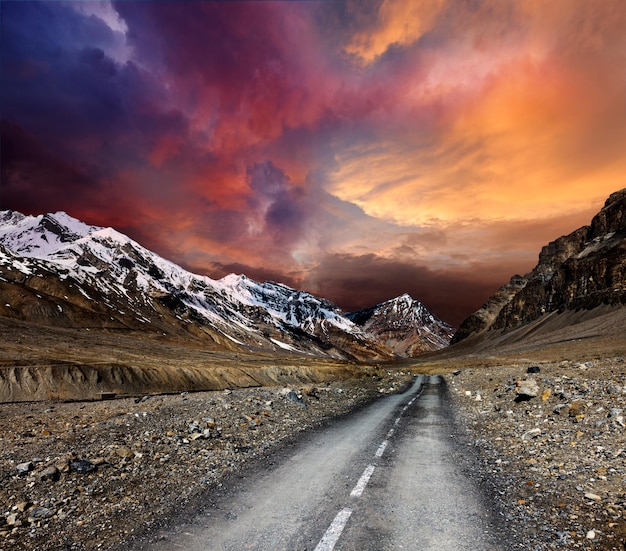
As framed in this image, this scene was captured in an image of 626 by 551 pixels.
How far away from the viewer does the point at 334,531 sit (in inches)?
262

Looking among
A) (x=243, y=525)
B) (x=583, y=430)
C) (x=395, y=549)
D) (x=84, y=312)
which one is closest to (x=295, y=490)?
(x=243, y=525)

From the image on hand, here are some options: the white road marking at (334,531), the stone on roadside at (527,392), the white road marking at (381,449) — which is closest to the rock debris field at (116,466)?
the white road marking at (334,531)

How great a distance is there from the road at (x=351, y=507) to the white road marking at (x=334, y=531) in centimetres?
2

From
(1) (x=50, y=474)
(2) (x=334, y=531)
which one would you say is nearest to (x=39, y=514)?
(1) (x=50, y=474)

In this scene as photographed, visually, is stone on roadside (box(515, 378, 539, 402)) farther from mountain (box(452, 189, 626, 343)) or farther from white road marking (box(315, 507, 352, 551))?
mountain (box(452, 189, 626, 343))

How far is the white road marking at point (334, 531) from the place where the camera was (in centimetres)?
616

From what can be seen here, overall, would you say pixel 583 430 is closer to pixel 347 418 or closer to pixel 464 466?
pixel 464 466

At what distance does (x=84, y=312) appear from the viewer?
18300cm

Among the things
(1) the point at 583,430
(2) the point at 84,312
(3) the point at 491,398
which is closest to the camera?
(1) the point at 583,430

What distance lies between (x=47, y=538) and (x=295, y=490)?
499 cm

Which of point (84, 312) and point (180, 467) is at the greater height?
point (84, 312)

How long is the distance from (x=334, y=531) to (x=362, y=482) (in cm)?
271

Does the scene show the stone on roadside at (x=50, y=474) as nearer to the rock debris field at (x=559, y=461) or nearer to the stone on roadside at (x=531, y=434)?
the rock debris field at (x=559, y=461)

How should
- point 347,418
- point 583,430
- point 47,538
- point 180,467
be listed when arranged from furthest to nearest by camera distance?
point 347,418
point 583,430
point 180,467
point 47,538
